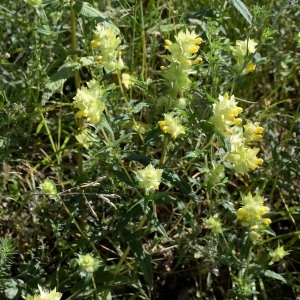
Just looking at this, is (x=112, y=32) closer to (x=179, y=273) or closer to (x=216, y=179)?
(x=216, y=179)

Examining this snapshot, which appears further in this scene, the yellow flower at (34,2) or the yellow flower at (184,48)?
the yellow flower at (34,2)

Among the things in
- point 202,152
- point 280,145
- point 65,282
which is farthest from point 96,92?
point 280,145

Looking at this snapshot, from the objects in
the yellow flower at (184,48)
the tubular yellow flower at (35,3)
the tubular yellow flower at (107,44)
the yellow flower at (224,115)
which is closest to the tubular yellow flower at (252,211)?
the yellow flower at (224,115)

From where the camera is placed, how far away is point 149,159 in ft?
6.06

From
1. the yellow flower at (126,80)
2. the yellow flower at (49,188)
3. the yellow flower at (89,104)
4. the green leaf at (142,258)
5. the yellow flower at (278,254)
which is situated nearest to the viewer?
the yellow flower at (89,104)

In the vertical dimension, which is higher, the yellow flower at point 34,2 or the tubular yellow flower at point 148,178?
the yellow flower at point 34,2

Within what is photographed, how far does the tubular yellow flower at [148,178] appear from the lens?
5.49 feet

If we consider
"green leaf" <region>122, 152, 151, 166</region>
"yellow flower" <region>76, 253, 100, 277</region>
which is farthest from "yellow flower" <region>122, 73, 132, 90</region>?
"yellow flower" <region>76, 253, 100, 277</region>

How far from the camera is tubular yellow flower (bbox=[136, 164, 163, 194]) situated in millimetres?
1672

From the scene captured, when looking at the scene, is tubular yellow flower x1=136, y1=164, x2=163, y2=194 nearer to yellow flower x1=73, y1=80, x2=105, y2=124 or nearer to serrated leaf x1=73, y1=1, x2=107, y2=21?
yellow flower x1=73, y1=80, x2=105, y2=124

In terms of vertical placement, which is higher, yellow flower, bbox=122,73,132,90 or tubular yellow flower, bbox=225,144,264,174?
tubular yellow flower, bbox=225,144,264,174

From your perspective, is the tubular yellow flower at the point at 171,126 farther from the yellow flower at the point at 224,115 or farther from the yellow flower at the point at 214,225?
the yellow flower at the point at 214,225

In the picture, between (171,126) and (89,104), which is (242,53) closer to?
(171,126)

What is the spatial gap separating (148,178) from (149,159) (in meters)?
0.18
